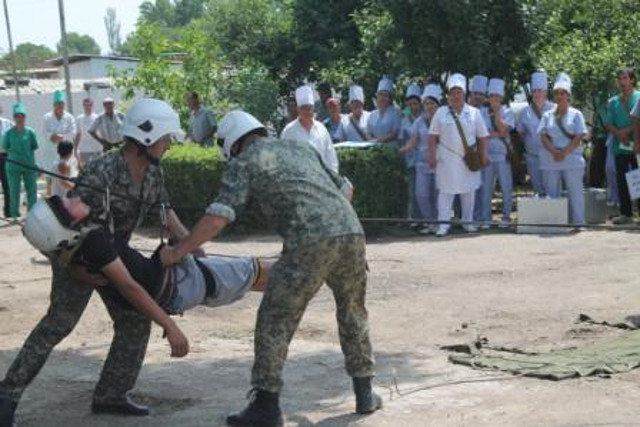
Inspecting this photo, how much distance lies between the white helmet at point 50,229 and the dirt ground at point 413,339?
1213mm

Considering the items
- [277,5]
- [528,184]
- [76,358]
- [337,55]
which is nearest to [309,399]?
[76,358]

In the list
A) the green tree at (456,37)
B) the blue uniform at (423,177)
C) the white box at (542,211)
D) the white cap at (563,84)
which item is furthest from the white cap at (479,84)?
the white box at (542,211)

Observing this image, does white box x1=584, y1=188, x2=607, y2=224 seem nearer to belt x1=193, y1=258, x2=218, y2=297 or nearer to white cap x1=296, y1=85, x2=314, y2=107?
white cap x1=296, y1=85, x2=314, y2=107

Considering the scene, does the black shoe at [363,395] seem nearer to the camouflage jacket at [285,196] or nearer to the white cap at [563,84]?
the camouflage jacket at [285,196]

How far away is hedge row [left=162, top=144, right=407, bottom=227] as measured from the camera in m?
14.3

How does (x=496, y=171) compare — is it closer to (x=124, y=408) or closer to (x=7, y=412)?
(x=124, y=408)

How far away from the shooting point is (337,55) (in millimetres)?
23656

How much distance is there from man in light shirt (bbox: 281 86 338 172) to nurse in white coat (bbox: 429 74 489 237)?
4.92 feet

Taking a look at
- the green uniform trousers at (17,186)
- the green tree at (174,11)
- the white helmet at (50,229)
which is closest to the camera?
the white helmet at (50,229)

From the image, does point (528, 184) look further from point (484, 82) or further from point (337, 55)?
point (337, 55)

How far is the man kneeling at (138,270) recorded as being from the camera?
620 cm

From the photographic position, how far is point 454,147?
14.3 m

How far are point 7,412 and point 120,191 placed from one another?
131cm

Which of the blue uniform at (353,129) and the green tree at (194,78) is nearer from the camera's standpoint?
the blue uniform at (353,129)
